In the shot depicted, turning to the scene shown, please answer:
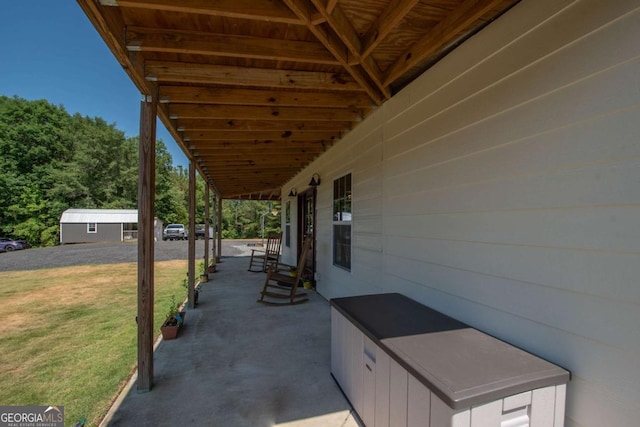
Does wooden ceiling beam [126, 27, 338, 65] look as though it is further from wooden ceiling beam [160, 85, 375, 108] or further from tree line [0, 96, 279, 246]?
tree line [0, 96, 279, 246]

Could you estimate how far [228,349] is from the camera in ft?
10.2

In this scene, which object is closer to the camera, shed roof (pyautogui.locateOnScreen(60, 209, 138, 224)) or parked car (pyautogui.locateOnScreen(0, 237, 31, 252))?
parked car (pyautogui.locateOnScreen(0, 237, 31, 252))

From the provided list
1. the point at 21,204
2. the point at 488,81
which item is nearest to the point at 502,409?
the point at 488,81

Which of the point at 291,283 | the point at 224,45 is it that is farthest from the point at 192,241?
the point at 224,45

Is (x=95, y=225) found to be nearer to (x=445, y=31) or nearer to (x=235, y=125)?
(x=235, y=125)

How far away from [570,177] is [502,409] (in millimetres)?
1057

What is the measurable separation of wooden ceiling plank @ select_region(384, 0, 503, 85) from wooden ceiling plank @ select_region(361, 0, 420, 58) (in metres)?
0.33

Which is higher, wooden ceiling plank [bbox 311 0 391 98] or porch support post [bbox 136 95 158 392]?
wooden ceiling plank [bbox 311 0 391 98]

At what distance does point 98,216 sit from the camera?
2330 centimetres

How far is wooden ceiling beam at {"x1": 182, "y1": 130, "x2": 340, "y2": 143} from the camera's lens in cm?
398

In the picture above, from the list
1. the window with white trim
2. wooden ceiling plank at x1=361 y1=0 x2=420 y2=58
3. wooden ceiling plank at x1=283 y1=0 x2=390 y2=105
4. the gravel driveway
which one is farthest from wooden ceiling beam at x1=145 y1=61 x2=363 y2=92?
the gravel driveway

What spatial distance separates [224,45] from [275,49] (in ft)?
1.21

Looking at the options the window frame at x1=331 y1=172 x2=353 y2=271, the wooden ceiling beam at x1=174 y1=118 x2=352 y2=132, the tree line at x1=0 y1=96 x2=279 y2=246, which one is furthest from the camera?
the tree line at x1=0 y1=96 x2=279 y2=246

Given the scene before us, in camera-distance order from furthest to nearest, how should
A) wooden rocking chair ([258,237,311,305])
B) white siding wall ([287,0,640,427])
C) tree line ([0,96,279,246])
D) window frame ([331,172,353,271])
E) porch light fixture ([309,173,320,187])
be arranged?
tree line ([0,96,279,246]) → porch light fixture ([309,173,320,187]) → wooden rocking chair ([258,237,311,305]) → window frame ([331,172,353,271]) → white siding wall ([287,0,640,427])
